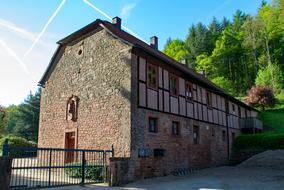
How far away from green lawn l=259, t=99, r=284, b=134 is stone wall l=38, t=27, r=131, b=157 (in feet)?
64.5

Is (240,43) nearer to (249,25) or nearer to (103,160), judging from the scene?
(249,25)

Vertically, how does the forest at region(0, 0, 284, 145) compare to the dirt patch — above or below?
above

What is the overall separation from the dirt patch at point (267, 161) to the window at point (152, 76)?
1004 cm

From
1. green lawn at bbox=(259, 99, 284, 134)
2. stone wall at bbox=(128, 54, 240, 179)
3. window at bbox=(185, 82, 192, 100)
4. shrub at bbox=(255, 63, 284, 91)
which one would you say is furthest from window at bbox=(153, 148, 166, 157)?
shrub at bbox=(255, 63, 284, 91)

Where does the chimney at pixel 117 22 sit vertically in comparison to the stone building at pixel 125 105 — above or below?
above

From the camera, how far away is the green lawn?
2927 centimetres

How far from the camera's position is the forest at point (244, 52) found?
142ft

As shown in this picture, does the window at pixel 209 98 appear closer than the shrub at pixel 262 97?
Yes

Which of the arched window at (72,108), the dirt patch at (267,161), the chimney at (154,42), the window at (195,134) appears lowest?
the dirt patch at (267,161)

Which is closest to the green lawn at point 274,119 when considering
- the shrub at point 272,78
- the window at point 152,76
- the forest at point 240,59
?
the forest at point 240,59

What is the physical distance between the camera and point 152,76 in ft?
49.2

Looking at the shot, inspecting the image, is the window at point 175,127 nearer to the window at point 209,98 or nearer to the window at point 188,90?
the window at point 188,90

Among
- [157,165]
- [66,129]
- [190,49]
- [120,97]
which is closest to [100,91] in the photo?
[120,97]

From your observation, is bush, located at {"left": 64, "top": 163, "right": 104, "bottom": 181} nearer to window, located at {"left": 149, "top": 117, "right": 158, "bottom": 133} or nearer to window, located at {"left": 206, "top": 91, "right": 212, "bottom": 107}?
window, located at {"left": 149, "top": 117, "right": 158, "bottom": 133}
